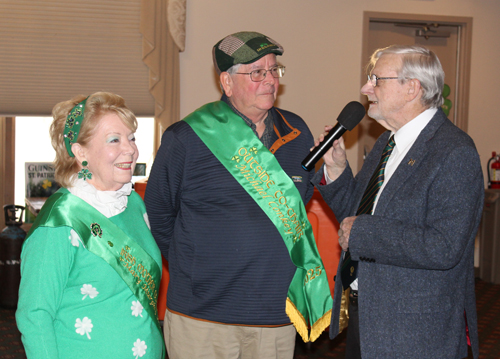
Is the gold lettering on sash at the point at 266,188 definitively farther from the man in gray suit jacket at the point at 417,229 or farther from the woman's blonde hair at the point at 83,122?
the woman's blonde hair at the point at 83,122

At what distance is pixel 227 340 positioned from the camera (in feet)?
5.67

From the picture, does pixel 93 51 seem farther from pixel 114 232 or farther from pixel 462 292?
pixel 462 292

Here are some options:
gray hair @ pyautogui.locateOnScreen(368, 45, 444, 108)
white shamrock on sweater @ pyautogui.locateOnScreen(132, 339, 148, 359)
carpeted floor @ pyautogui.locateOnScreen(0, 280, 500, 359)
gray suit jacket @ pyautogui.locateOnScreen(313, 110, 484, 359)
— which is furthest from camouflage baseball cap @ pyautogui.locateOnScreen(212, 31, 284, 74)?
carpeted floor @ pyautogui.locateOnScreen(0, 280, 500, 359)

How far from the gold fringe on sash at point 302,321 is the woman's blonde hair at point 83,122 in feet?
2.79

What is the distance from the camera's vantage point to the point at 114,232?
1.39m

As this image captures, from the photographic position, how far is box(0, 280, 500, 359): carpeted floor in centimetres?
309

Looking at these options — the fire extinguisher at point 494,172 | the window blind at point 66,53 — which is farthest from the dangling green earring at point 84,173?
the fire extinguisher at point 494,172

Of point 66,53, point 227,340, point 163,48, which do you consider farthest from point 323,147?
point 66,53

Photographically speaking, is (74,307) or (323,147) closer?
(74,307)

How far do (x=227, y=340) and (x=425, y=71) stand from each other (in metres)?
1.11

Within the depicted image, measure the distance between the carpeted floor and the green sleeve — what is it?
2113 mm

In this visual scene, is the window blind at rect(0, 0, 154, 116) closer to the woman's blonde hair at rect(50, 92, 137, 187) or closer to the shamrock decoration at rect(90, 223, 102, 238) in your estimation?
the woman's blonde hair at rect(50, 92, 137, 187)

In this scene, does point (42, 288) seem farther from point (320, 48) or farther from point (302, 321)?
point (320, 48)

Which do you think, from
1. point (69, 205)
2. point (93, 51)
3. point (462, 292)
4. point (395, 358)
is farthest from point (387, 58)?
point (93, 51)
